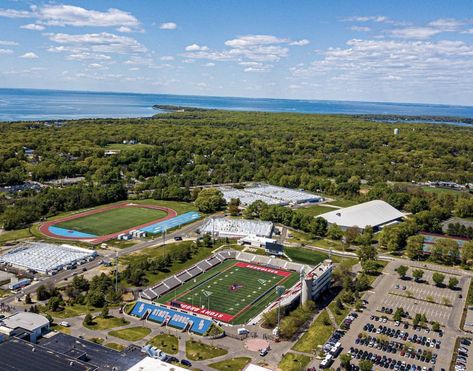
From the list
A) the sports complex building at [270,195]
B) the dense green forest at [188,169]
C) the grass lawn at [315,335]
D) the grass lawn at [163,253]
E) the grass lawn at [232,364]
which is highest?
the dense green forest at [188,169]

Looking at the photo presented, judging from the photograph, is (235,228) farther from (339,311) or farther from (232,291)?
(339,311)

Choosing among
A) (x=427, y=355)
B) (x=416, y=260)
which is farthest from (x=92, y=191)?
(x=427, y=355)

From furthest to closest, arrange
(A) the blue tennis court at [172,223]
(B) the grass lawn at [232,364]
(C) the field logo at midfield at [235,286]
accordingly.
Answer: (A) the blue tennis court at [172,223]
(C) the field logo at midfield at [235,286]
(B) the grass lawn at [232,364]

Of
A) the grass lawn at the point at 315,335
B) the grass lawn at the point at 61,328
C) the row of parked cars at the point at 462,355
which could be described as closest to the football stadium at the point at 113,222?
the grass lawn at the point at 61,328

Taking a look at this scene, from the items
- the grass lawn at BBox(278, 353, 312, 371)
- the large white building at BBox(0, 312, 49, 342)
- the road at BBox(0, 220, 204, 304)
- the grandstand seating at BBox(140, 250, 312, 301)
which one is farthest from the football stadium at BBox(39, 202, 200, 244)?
the grass lawn at BBox(278, 353, 312, 371)

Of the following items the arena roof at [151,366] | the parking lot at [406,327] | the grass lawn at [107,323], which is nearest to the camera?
the arena roof at [151,366]

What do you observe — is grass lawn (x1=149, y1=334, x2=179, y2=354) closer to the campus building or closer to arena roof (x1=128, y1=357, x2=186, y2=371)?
arena roof (x1=128, y1=357, x2=186, y2=371)

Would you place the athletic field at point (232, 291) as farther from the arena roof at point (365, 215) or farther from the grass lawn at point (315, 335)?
the arena roof at point (365, 215)
